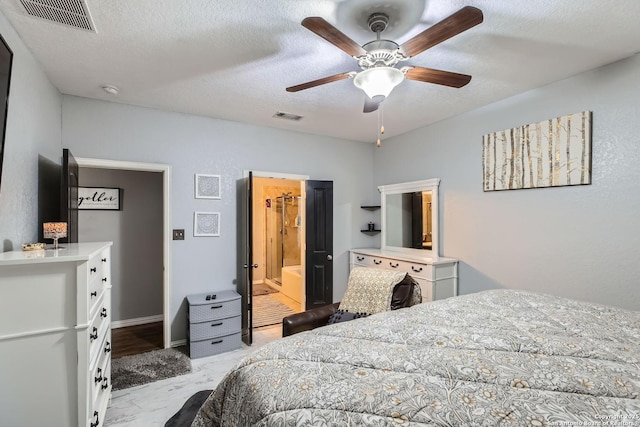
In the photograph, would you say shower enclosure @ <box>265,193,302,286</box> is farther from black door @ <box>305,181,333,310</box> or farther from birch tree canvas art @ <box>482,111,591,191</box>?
birch tree canvas art @ <box>482,111,591,191</box>

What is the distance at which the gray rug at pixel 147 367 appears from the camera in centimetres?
266

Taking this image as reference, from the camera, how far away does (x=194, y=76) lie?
8.41 feet

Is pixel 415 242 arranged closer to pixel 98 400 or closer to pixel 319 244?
pixel 319 244

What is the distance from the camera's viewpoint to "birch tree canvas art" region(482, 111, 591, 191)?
2516 mm

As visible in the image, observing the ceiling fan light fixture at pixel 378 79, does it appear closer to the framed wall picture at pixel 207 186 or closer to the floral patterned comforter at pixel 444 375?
the floral patterned comforter at pixel 444 375

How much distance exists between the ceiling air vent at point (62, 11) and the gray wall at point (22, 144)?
8.1 inches

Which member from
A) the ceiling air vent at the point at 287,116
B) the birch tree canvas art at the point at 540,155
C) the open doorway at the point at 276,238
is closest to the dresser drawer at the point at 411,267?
the birch tree canvas art at the point at 540,155

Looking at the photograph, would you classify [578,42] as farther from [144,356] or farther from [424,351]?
[144,356]

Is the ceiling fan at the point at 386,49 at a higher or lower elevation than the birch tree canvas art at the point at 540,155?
higher

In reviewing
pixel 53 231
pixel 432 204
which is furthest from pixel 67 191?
pixel 432 204

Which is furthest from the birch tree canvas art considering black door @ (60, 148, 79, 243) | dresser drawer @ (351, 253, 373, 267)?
black door @ (60, 148, 79, 243)

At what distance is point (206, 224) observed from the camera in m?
3.59

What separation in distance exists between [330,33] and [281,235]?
519 cm

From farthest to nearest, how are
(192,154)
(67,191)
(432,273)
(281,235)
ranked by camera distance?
(281,235)
(192,154)
(432,273)
(67,191)
